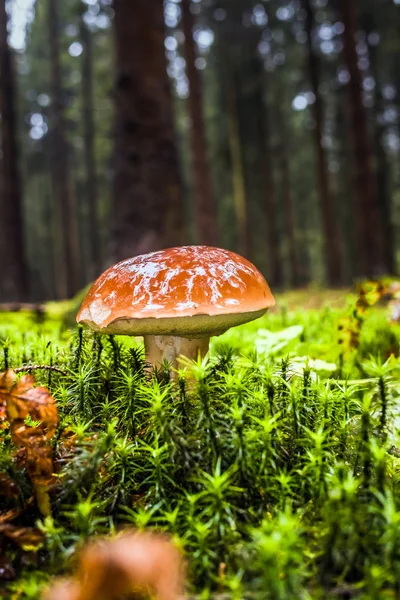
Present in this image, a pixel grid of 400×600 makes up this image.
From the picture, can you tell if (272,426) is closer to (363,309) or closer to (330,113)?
(363,309)

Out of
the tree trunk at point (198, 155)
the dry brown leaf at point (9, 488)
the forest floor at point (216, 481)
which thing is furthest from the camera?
the tree trunk at point (198, 155)

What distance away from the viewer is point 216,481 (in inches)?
50.6

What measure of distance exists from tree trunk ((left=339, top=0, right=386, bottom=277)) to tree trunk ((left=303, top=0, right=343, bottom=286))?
3779mm

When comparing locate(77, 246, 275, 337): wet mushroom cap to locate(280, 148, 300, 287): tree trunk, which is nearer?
locate(77, 246, 275, 337): wet mushroom cap

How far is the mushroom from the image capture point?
67.2 inches

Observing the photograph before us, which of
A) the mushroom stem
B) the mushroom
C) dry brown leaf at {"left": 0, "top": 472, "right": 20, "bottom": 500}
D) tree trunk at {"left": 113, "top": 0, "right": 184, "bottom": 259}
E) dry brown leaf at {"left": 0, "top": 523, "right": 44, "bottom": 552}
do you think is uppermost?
tree trunk at {"left": 113, "top": 0, "right": 184, "bottom": 259}

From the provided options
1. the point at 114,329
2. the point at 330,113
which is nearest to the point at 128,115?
the point at 114,329

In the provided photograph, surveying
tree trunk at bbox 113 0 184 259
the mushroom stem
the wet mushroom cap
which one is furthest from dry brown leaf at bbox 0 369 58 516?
tree trunk at bbox 113 0 184 259

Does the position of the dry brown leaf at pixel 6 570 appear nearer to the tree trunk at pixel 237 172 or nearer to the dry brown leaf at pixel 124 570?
the dry brown leaf at pixel 124 570

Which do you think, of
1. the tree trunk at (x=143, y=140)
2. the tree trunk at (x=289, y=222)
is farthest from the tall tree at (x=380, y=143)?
the tree trunk at (x=143, y=140)

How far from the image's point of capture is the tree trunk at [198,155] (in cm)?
1102

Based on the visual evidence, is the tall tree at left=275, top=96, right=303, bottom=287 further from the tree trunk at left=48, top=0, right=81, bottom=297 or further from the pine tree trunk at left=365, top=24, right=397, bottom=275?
the tree trunk at left=48, top=0, right=81, bottom=297

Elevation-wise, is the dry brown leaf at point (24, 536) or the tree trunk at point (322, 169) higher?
the tree trunk at point (322, 169)

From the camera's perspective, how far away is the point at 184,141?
27062mm
